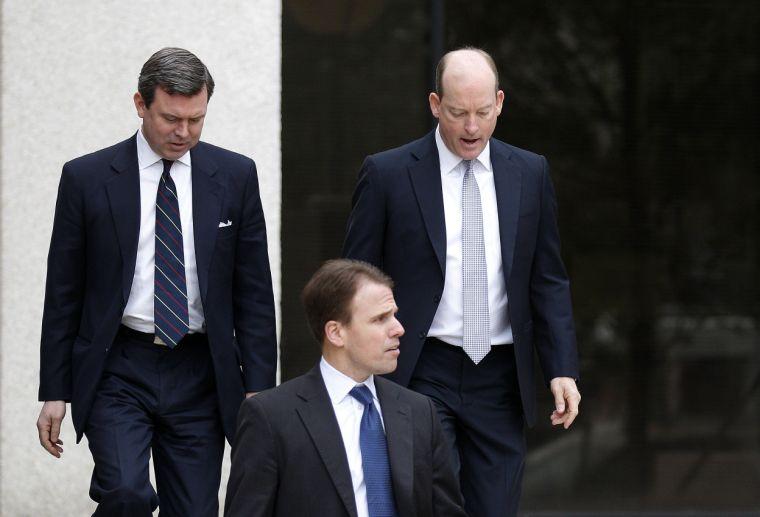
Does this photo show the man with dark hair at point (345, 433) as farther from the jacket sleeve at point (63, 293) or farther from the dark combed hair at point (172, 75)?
the jacket sleeve at point (63, 293)

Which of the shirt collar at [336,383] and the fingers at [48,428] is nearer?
the shirt collar at [336,383]

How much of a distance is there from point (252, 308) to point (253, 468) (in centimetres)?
116

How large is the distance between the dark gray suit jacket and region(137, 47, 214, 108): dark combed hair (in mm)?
1102

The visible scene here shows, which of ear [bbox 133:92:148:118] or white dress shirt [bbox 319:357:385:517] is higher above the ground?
ear [bbox 133:92:148:118]

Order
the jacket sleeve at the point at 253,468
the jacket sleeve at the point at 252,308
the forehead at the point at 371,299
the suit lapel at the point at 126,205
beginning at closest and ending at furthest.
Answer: the jacket sleeve at the point at 253,468, the forehead at the point at 371,299, the suit lapel at the point at 126,205, the jacket sleeve at the point at 252,308

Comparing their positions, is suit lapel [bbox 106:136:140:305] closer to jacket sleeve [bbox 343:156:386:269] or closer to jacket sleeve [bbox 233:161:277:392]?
jacket sleeve [bbox 233:161:277:392]

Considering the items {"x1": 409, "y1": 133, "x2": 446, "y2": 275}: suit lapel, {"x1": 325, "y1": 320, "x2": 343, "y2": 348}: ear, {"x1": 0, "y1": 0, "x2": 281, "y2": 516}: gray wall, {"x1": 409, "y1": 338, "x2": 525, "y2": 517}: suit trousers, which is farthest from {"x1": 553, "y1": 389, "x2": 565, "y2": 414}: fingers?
{"x1": 0, "y1": 0, "x2": 281, "y2": 516}: gray wall

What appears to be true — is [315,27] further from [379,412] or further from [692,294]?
[379,412]

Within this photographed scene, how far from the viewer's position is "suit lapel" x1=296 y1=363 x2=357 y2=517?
391cm

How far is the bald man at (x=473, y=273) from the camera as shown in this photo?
4840mm

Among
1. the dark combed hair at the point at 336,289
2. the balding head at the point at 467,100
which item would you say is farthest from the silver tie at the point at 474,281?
the dark combed hair at the point at 336,289

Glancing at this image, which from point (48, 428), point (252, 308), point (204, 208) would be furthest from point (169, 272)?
point (48, 428)

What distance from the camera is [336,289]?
4059 millimetres

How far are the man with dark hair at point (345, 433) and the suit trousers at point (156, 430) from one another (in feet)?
2.27
